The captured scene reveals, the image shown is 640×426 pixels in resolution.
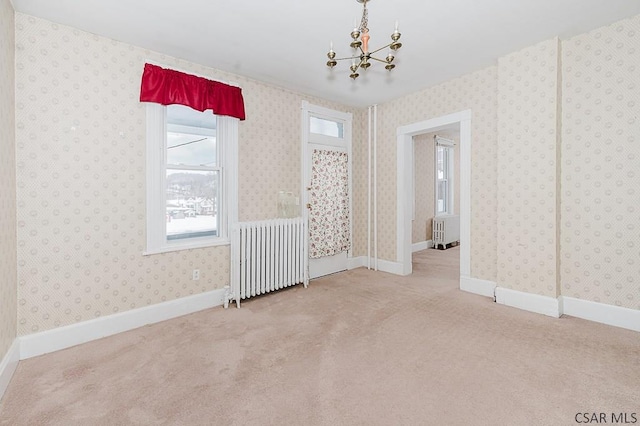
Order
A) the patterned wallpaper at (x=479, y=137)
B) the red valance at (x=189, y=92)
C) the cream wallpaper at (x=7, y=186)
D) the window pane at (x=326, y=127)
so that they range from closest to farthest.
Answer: the cream wallpaper at (x=7, y=186)
the red valance at (x=189, y=92)
the patterned wallpaper at (x=479, y=137)
the window pane at (x=326, y=127)

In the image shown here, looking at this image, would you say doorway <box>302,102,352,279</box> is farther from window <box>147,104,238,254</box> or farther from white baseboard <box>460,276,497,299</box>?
white baseboard <box>460,276,497,299</box>

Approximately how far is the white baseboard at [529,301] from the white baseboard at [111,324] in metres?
3.17

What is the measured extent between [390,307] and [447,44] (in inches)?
109

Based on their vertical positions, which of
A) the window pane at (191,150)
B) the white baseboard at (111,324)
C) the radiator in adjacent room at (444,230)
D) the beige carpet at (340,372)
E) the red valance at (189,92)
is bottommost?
the beige carpet at (340,372)

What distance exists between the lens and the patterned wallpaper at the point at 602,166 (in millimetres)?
2689

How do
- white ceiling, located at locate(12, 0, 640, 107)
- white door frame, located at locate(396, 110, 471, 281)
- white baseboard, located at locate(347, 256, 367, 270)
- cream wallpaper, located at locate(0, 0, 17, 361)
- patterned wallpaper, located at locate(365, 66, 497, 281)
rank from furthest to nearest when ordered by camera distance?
white baseboard, located at locate(347, 256, 367, 270) → white door frame, located at locate(396, 110, 471, 281) → patterned wallpaper, located at locate(365, 66, 497, 281) → white ceiling, located at locate(12, 0, 640, 107) → cream wallpaper, located at locate(0, 0, 17, 361)

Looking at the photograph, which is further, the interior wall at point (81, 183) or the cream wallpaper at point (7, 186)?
the interior wall at point (81, 183)

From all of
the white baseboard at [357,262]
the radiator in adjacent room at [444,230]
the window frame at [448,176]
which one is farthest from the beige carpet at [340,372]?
the window frame at [448,176]

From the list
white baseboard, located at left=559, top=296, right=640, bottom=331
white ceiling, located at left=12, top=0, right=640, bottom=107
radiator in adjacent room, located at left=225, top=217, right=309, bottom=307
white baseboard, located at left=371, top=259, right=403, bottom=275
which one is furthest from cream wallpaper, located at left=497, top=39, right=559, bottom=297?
radiator in adjacent room, located at left=225, top=217, right=309, bottom=307

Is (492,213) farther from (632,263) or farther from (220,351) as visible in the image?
(220,351)

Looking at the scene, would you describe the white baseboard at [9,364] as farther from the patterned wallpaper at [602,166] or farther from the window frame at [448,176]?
the window frame at [448,176]

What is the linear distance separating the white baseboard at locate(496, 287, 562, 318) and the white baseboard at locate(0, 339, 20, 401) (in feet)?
14.0

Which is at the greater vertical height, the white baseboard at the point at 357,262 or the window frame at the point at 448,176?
the window frame at the point at 448,176

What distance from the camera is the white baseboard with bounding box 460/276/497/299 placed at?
12.0ft
